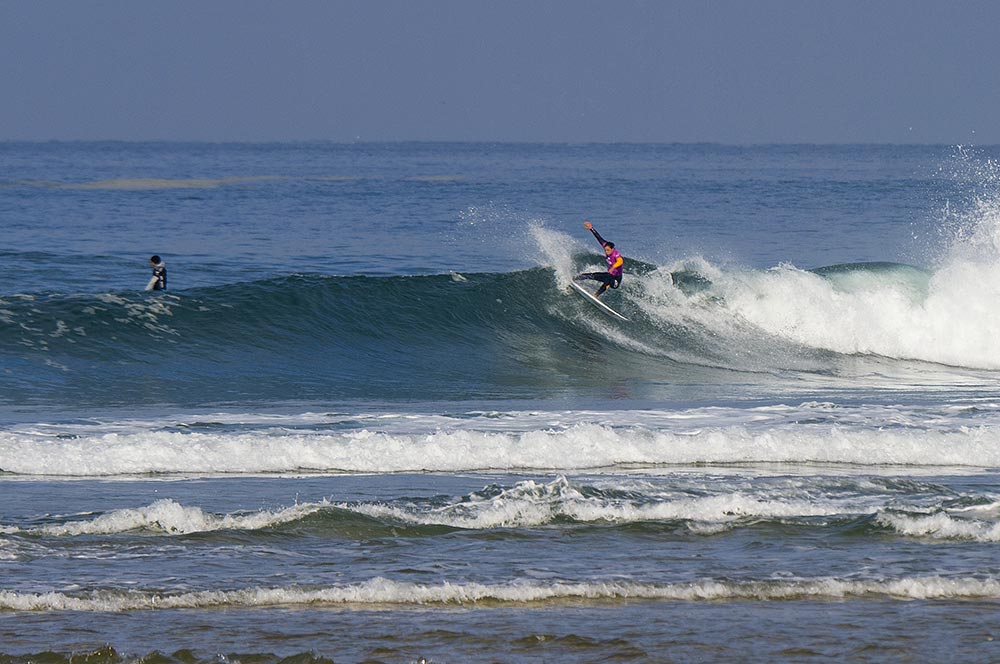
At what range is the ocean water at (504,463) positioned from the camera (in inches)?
233

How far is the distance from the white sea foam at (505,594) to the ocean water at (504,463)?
20mm

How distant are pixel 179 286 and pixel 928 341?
14387 mm

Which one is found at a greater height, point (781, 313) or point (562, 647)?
point (781, 313)

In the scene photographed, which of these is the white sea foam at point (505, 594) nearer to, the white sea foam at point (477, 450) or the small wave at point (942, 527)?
the small wave at point (942, 527)

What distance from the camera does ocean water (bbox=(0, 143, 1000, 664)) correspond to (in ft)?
19.4

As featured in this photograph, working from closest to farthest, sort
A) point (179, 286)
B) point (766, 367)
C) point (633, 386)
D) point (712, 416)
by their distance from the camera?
point (712, 416), point (633, 386), point (766, 367), point (179, 286)

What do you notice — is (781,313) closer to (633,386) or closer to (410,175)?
(633,386)

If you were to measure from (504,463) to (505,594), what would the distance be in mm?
3648

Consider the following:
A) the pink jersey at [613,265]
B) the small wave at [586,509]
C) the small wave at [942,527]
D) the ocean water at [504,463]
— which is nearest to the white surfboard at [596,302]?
the ocean water at [504,463]

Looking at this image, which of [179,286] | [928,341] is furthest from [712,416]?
[179,286]

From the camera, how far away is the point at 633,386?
49.3ft

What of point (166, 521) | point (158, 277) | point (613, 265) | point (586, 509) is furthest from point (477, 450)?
point (158, 277)

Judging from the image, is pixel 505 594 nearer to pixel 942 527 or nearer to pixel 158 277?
pixel 942 527

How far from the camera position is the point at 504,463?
9.97m
